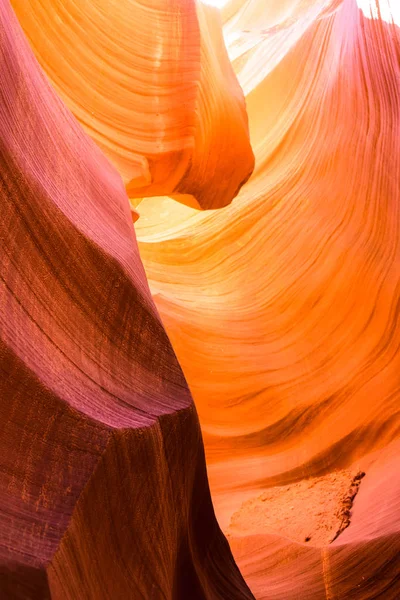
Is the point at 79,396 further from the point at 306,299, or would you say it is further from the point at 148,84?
the point at 306,299

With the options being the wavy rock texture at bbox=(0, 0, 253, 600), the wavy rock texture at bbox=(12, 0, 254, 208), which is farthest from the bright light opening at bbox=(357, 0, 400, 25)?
the wavy rock texture at bbox=(0, 0, 253, 600)

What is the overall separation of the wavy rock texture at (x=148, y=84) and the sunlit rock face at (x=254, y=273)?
0.03 ft

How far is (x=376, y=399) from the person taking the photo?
4059 mm

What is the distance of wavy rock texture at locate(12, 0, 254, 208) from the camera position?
11.2 ft

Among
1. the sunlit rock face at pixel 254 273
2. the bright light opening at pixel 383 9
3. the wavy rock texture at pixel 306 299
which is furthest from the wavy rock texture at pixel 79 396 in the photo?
the bright light opening at pixel 383 9

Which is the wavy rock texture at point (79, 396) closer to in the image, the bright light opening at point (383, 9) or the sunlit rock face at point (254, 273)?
the sunlit rock face at point (254, 273)

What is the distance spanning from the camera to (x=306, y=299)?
4551mm

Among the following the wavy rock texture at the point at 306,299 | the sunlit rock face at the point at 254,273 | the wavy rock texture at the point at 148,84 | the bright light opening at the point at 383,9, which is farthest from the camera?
the bright light opening at the point at 383,9

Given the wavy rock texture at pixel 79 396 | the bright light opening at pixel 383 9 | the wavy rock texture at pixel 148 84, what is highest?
the bright light opening at pixel 383 9

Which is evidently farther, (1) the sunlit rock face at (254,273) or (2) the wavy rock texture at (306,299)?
(2) the wavy rock texture at (306,299)

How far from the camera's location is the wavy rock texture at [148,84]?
11.2 ft

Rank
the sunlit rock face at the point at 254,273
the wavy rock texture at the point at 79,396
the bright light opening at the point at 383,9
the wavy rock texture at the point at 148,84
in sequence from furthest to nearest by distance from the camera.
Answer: the bright light opening at the point at 383,9
the wavy rock texture at the point at 148,84
the sunlit rock face at the point at 254,273
the wavy rock texture at the point at 79,396

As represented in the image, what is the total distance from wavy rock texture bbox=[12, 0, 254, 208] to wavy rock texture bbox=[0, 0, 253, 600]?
117 cm

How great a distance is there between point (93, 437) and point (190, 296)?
3158 millimetres
